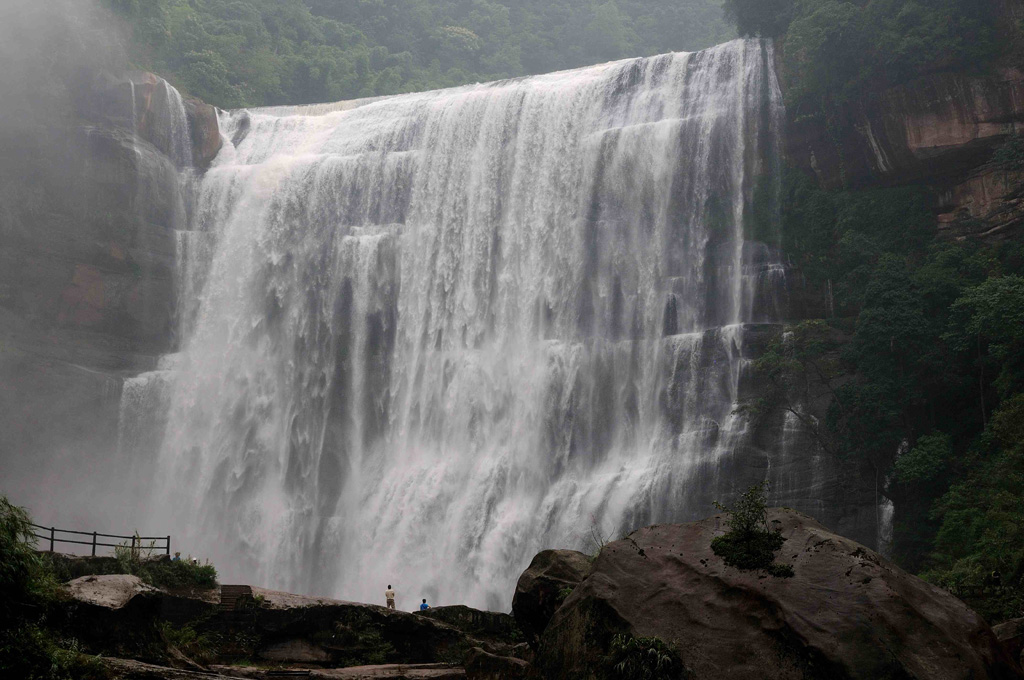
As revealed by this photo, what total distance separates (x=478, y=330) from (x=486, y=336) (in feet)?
1.64

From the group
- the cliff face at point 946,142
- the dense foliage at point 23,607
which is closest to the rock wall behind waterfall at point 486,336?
the cliff face at point 946,142

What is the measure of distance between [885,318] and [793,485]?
6.45m

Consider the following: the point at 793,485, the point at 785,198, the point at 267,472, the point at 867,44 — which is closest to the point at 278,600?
the point at 793,485

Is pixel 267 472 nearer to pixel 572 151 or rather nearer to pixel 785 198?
pixel 572 151

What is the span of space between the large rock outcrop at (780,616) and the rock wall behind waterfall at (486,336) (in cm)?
1889

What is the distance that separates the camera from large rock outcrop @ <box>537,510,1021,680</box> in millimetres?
11203

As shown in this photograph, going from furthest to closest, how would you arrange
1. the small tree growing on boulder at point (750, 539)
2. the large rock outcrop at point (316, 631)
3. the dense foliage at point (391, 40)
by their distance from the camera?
1. the dense foliage at point (391, 40)
2. the large rock outcrop at point (316, 631)
3. the small tree growing on boulder at point (750, 539)

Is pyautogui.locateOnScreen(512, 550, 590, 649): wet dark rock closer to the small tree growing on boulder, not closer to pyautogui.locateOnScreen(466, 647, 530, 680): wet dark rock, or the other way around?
pyautogui.locateOnScreen(466, 647, 530, 680): wet dark rock

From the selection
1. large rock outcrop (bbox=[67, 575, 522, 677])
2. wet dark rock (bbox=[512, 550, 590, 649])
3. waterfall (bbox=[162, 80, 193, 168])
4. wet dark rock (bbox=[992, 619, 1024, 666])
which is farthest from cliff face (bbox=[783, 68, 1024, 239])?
waterfall (bbox=[162, 80, 193, 168])

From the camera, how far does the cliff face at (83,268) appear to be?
41.2 meters

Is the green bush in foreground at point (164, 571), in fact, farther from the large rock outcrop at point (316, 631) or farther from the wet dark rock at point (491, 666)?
the wet dark rock at point (491, 666)

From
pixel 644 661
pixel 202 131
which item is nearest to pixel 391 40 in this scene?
pixel 202 131

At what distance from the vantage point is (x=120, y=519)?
→ 41156mm

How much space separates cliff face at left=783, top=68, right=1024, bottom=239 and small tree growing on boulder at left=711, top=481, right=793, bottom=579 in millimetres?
25043
